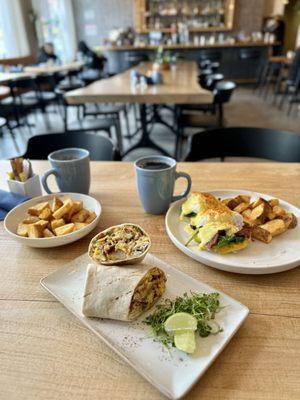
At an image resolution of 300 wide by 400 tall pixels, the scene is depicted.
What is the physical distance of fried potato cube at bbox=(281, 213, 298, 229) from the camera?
2.39ft

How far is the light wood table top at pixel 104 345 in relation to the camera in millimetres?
427

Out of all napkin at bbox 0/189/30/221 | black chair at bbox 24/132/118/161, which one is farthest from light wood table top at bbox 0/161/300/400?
black chair at bbox 24/132/118/161

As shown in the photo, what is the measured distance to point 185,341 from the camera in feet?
1.49

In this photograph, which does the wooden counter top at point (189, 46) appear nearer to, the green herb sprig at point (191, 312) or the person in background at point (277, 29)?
the person in background at point (277, 29)

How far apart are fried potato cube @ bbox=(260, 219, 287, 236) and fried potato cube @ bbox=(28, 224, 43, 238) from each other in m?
0.52

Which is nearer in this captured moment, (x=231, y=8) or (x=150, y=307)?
(x=150, y=307)

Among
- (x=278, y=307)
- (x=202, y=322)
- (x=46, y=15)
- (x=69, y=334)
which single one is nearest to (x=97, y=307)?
(x=69, y=334)

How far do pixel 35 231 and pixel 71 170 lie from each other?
248 millimetres

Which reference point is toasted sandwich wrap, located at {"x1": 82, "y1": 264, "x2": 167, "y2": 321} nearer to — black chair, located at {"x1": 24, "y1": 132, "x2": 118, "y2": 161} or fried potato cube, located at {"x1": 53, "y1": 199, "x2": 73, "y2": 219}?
fried potato cube, located at {"x1": 53, "y1": 199, "x2": 73, "y2": 219}

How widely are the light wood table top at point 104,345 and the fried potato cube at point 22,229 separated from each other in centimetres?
4

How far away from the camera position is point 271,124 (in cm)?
495

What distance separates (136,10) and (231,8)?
108 inches

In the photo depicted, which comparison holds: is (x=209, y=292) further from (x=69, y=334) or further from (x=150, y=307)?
(x=69, y=334)

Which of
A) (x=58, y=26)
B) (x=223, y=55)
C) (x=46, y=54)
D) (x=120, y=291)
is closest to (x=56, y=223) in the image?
(x=120, y=291)
